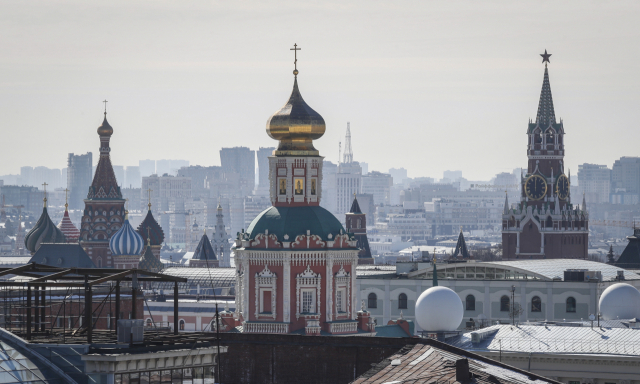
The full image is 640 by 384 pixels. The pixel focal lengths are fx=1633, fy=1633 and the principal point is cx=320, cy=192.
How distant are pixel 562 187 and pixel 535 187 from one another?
263 centimetres

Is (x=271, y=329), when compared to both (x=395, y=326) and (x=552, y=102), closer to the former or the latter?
(x=395, y=326)

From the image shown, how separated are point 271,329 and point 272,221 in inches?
193

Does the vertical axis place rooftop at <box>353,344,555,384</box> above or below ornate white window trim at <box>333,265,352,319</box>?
below

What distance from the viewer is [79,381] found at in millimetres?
38031

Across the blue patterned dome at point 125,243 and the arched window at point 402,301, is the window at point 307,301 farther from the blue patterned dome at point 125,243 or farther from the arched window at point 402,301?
the blue patterned dome at point 125,243

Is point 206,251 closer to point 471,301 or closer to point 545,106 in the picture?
point 545,106

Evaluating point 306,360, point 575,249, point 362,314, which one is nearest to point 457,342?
point 362,314

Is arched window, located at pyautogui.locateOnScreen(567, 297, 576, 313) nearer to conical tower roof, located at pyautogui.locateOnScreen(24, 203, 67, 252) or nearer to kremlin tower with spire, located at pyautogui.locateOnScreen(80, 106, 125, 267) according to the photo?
kremlin tower with spire, located at pyautogui.locateOnScreen(80, 106, 125, 267)

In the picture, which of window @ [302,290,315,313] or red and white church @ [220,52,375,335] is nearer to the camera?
red and white church @ [220,52,375,335]

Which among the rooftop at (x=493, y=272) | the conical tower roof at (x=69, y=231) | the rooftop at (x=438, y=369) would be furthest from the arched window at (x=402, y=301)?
the conical tower roof at (x=69, y=231)

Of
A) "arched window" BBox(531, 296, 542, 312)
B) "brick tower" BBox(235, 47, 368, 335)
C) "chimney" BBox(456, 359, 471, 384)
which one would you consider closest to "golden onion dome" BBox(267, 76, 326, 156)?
"brick tower" BBox(235, 47, 368, 335)

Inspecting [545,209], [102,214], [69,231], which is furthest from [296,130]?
[69,231]

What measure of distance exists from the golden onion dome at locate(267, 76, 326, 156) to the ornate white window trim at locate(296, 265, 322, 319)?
6.03 m

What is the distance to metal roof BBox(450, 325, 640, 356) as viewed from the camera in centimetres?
6394
